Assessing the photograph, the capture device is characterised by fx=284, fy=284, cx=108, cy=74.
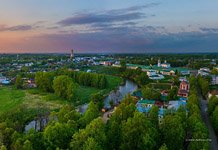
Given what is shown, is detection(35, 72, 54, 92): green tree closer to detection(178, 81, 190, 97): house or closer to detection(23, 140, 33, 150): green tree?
Answer: detection(178, 81, 190, 97): house

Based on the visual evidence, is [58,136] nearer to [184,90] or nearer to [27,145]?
[27,145]

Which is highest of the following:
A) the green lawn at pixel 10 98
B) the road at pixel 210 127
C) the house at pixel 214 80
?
the house at pixel 214 80

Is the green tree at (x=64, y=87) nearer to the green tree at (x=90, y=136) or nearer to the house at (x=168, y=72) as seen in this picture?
the green tree at (x=90, y=136)

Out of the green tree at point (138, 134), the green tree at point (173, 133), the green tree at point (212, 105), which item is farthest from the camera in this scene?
the green tree at point (212, 105)

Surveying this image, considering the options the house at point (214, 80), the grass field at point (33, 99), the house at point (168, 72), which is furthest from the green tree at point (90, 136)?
the house at point (168, 72)

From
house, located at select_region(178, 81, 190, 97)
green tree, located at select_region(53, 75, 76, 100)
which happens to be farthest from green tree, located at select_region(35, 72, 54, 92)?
house, located at select_region(178, 81, 190, 97)

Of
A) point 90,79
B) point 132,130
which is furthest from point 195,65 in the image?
point 132,130
